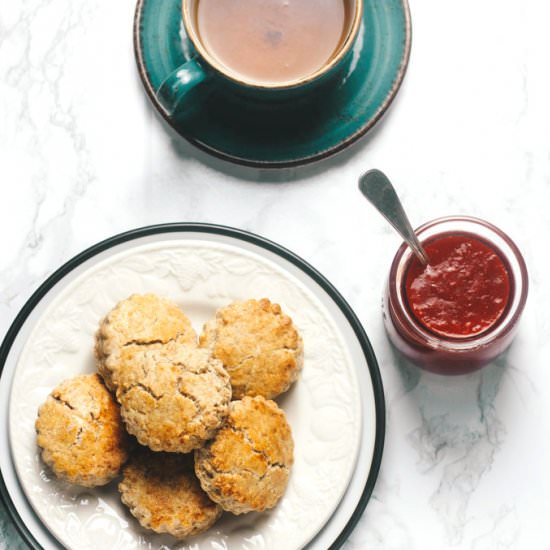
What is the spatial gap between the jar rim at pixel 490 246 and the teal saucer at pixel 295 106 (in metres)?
0.27

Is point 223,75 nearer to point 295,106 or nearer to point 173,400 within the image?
point 295,106

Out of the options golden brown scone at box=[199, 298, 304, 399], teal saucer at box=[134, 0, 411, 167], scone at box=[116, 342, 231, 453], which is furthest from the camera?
teal saucer at box=[134, 0, 411, 167]

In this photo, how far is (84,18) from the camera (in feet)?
6.48

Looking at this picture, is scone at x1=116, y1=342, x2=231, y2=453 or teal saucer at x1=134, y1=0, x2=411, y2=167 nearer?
scone at x1=116, y1=342, x2=231, y2=453

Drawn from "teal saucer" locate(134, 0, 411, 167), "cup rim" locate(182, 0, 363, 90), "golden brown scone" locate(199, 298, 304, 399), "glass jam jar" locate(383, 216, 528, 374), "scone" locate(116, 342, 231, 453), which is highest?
"cup rim" locate(182, 0, 363, 90)

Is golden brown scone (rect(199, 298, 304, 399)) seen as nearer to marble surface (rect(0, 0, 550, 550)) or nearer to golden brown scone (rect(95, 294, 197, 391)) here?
golden brown scone (rect(95, 294, 197, 391))

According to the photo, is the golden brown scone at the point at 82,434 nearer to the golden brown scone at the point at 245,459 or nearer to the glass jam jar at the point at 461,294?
the golden brown scone at the point at 245,459

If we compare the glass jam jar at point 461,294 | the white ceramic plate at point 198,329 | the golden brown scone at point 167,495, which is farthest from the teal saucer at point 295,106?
the golden brown scone at point 167,495

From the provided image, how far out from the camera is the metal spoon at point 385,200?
171 cm

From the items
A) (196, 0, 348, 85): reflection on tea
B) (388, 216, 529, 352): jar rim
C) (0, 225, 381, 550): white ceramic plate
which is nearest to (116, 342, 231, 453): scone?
(0, 225, 381, 550): white ceramic plate

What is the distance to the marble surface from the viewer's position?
188 centimetres

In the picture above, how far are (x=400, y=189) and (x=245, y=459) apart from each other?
2.20 ft

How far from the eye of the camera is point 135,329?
172cm

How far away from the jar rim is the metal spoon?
3 cm
